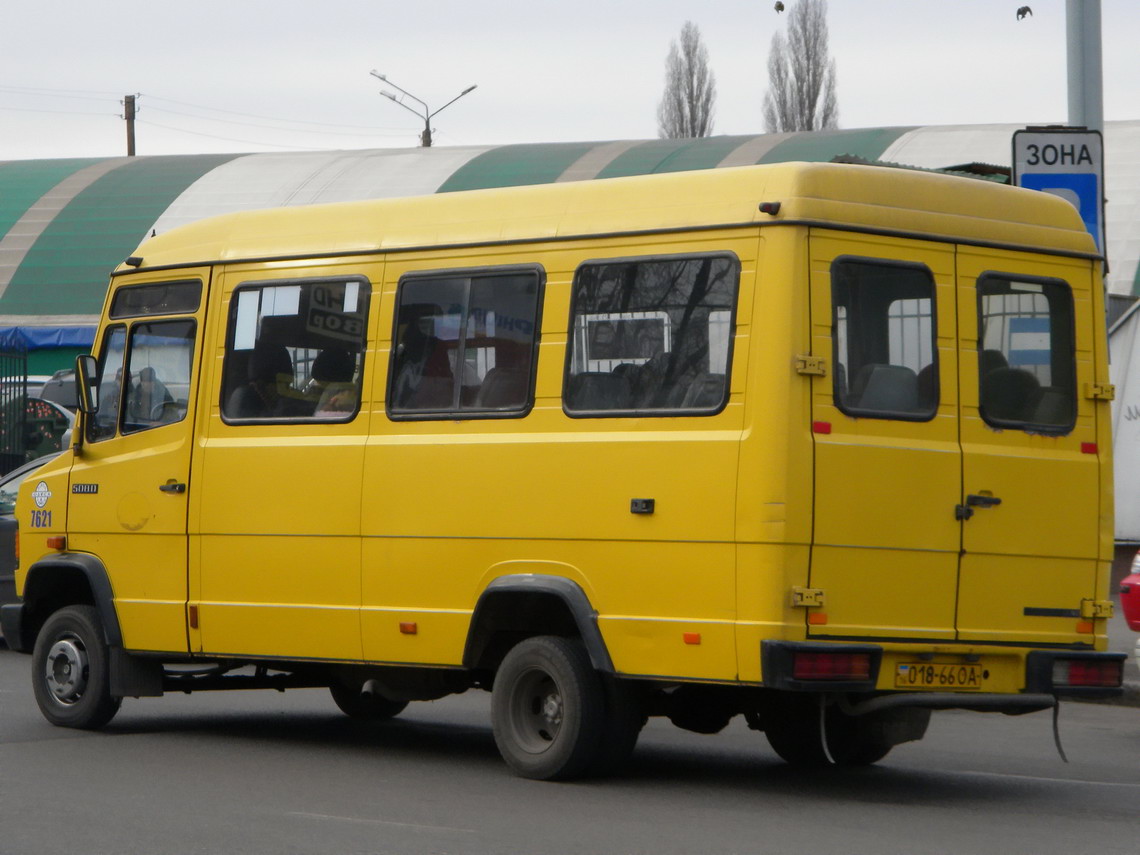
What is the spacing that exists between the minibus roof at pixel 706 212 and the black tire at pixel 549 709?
197 centimetres

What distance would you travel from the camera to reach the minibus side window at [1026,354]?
8562 millimetres

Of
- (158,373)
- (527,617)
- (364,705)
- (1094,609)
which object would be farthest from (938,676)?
(158,373)

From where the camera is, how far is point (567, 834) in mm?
7281

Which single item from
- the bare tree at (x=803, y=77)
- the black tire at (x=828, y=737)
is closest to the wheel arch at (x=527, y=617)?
the black tire at (x=828, y=737)

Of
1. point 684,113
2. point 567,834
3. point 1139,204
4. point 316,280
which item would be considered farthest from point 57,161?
point 567,834

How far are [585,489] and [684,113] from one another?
6035cm

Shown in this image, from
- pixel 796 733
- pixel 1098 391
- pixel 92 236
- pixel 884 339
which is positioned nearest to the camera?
pixel 884 339

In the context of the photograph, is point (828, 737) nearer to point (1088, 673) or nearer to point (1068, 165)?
point (1088, 673)

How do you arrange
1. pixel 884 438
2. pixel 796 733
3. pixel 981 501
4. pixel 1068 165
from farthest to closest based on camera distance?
pixel 1068 165
pixel 796 733
pixel 981 501
pixel 884 438

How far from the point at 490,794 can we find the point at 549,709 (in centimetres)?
59

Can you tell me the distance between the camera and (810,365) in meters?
7.96

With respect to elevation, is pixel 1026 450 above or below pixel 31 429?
below

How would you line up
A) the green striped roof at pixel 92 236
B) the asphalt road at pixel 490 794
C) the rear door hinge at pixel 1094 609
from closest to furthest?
1. the asphalt road at pixel 490 794
2. the rear door hinge at pixel 1094 609
3. the green striped roof at pixel 92 236

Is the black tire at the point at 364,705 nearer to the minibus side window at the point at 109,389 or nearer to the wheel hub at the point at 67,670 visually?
the wheel hub at the point at 67,670
